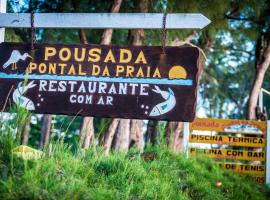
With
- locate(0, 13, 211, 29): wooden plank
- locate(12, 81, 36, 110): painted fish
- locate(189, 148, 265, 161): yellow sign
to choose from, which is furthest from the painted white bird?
locate(189, 148, 265, 161): yellow sign

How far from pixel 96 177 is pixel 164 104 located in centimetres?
79

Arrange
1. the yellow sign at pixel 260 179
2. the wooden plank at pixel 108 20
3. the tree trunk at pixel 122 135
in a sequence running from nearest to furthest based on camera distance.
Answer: the wooden plank at pixel 108 20
the yellow sign at pixel 260 179
the tree trunk at pixel 122 135

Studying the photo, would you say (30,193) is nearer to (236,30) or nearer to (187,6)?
(187,6)

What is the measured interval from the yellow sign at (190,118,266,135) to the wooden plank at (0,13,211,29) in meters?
5.22

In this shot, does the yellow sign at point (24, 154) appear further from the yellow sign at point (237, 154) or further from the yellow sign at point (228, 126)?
the yellow sign at point (237, 154)

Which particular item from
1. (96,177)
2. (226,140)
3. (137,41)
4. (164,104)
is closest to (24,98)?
(96,177)

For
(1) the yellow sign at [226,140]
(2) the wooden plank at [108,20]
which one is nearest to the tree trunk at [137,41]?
(1) the yellow sign at [226,140]

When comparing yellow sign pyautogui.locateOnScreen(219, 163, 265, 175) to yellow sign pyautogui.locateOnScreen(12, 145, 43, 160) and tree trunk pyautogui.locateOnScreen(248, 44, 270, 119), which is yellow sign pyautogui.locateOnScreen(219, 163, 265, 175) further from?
yellow sign pyautogui.locateOnScreen(12, 145, 43, 160)

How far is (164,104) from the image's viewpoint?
3.73m

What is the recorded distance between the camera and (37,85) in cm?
392

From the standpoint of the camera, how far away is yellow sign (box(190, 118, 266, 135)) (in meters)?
9.11

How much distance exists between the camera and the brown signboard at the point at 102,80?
373 cm

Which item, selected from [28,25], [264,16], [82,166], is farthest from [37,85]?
[264,16]

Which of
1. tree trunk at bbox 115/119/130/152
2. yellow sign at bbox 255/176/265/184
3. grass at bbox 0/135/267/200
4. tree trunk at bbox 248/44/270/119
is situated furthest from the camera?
tree trunk at bbox 248/44/270/119
